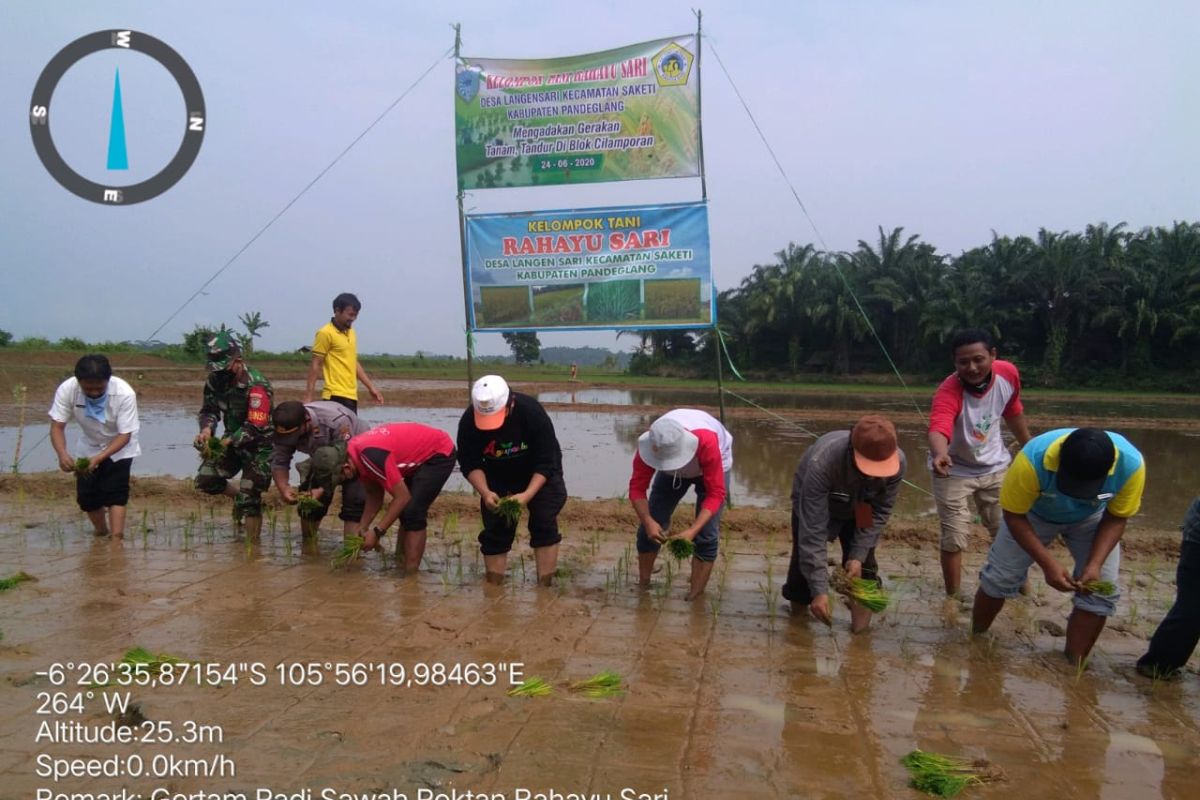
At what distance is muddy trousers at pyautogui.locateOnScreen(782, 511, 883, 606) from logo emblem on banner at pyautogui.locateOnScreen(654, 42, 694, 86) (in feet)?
13.7

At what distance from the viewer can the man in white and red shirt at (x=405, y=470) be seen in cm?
516

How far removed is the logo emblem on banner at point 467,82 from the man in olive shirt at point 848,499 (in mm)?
4902

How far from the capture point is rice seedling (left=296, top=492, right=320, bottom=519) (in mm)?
5531

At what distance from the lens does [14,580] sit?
4797 mm

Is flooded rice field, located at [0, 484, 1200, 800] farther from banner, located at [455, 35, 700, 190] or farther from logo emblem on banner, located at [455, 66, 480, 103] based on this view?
logo emblem on banner, located at [455, 66, 480, 103]

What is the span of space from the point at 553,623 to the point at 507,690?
970mm

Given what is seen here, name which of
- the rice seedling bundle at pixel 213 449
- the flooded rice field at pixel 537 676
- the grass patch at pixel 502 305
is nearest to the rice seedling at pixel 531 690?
the flooded rice field at pixel 537 676

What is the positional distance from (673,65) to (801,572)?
4677 mm

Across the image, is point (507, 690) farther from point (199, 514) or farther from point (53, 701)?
point (199, 514)

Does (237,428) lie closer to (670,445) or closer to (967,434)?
(670,445)

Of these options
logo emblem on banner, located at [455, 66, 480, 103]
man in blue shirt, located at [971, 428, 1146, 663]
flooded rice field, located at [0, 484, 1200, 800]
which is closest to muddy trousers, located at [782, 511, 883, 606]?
flooded rice field, located at [0, 484, 1200, 800]

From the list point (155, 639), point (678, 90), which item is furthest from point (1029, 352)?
point (155, 639)

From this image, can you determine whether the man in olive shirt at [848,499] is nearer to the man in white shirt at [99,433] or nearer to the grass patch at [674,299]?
the grass patch at [674,299]

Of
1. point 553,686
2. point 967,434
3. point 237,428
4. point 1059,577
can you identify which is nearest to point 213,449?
point 237,428
